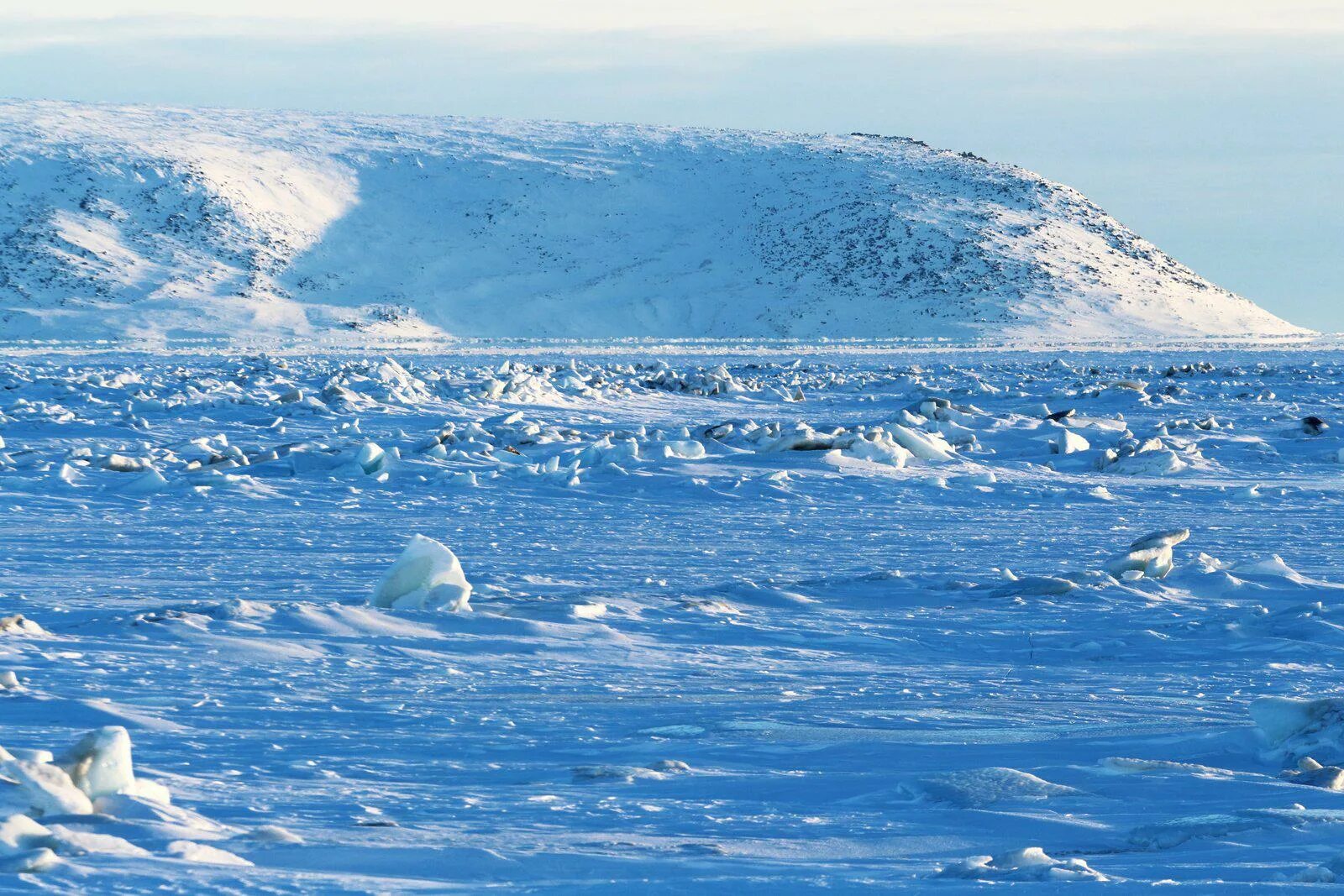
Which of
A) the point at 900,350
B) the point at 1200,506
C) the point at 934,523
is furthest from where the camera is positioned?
the point at 900,350

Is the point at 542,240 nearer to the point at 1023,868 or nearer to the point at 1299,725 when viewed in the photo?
the point at 1299,725

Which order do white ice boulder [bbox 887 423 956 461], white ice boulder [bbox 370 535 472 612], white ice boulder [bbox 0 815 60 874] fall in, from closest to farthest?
1. white ice boulder [bbox 0 815 60 874]
2. white ice boulder [bbox 370 535 472 612]
3. white ice boulder [bbox 887 423 956 461]

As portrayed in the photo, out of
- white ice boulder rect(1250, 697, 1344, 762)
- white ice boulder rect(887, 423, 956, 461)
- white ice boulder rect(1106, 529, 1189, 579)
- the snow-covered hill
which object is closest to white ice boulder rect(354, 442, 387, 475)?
white ice boulder rect(887, 423, 956, 461)

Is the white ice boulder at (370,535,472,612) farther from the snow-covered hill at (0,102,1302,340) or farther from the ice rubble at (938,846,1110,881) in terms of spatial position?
the snow-covered hill at (0,102,1302,340)

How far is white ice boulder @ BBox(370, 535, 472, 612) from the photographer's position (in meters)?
5.46

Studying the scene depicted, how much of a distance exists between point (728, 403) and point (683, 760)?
16.5 m

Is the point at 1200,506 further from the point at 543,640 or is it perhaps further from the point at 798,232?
the point at 798,232

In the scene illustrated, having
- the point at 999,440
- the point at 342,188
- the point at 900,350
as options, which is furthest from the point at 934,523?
the point at 342,188

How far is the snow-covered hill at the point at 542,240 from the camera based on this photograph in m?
62.6

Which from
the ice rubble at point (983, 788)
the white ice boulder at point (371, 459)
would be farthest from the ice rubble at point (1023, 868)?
the white ice boulder at point (371, 459)

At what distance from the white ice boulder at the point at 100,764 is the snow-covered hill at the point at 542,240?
51821 mm

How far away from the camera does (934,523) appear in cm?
855

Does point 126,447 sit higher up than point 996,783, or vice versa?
point 996,783

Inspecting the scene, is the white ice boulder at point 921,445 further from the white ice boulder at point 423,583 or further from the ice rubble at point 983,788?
the ice rubble at point 983,788
